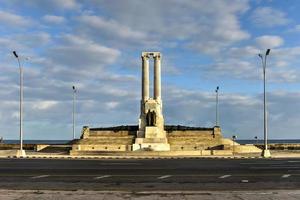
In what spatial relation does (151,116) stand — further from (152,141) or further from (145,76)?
(145,76)

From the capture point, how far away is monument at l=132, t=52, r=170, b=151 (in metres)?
63.1

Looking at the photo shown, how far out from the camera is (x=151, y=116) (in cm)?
6706

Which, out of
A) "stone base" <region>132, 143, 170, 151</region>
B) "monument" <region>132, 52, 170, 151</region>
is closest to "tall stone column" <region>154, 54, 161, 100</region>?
"monument" <region>132, 52, 170, 151</region>

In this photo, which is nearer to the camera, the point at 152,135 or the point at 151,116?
the point at 152,135

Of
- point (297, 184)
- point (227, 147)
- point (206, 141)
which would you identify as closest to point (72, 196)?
point (297, 184)

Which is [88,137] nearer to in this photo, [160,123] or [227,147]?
[160,123]

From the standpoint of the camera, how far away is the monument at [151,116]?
63.1 m

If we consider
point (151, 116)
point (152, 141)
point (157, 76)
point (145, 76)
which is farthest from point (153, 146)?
point (157, 76)

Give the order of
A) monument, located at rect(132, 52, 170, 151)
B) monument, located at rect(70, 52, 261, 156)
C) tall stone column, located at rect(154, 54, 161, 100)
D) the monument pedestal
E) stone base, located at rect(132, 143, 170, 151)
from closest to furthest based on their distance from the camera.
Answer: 1. stone base, located at rect(132, 143, 170, 151)
2. the monument pedestal
3. monument, located at rect(70, 52, 261, 156)
4. monument, located at rect(132, 52, 170, 151)
5. tall stone column, located at rect(154, 54, 161, 100)

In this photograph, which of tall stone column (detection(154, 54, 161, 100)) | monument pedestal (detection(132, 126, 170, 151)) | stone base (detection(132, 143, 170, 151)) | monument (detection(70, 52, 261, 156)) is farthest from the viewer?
tall stone column (detection(154, 54, 161, 100))

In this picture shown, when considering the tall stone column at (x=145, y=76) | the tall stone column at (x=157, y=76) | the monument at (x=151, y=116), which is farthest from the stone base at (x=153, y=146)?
the tall stone column at (x=157, y=76)

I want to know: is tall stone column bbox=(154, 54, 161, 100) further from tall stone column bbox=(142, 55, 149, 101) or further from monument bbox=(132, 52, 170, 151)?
tall stone column bbox=(142, 55, 149, 101)

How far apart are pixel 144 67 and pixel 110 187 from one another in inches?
2152

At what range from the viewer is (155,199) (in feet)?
41.0
